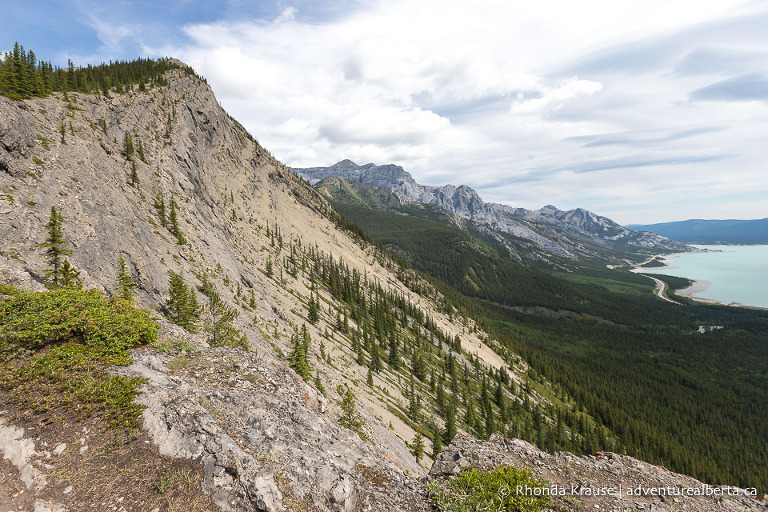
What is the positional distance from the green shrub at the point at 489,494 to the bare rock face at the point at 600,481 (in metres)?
1.46

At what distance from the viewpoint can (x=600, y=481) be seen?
46.1 feet

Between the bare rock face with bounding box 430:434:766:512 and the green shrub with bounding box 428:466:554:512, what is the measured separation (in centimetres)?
A: 146

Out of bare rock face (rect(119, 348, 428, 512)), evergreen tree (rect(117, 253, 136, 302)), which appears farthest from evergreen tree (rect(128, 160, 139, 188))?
bare rock face (rect(119, 348, 428, 512))

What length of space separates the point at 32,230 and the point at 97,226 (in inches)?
232

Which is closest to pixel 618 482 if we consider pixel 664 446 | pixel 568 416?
pixel 568 416

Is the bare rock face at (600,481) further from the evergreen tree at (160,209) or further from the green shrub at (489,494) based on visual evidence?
the evergreen tree at (160,209)

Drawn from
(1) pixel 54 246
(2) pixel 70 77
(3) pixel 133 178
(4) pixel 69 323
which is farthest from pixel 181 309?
(2) pixel 70 77

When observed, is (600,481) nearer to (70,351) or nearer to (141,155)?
(70,351)

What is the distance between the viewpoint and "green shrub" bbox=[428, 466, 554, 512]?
33.6ft

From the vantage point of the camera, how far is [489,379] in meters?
108

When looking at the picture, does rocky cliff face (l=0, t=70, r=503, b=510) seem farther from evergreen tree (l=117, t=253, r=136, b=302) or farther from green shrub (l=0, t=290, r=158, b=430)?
green shrub (l=0, t=290, r=158, b=430)

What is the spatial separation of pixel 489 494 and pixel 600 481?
769 centimetres

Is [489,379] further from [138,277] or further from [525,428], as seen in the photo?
[138,277]

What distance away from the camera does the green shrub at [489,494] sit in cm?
1025
